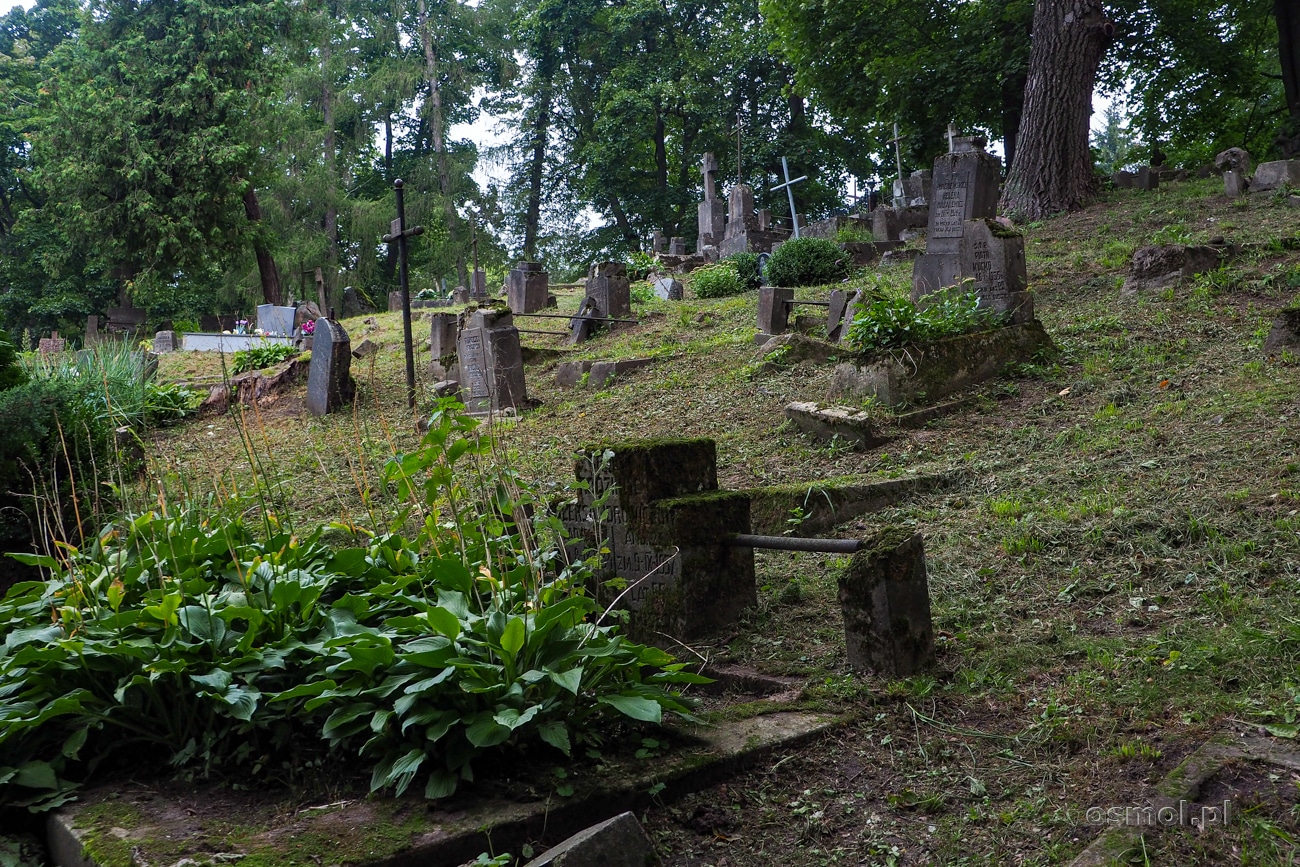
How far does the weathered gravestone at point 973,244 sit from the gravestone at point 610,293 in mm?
5852

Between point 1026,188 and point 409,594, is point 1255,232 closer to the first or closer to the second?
point 1026,188

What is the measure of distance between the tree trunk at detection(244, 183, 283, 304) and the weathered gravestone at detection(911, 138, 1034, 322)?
73.4ft

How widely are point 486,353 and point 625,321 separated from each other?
13.1 ft

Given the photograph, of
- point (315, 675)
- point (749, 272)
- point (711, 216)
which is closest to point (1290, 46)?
point (749, 272)

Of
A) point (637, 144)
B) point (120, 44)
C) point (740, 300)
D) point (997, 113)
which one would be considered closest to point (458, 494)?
point (740, 300)

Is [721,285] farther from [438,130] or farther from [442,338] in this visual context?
[438,130]

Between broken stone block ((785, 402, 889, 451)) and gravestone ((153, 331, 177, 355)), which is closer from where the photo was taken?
broken stone block ((785, 402, 889, 451))

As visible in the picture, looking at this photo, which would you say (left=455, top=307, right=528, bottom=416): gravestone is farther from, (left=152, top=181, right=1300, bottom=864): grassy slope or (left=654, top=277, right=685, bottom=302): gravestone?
(left=654, top=277, right=685, bottom=302): gravestone

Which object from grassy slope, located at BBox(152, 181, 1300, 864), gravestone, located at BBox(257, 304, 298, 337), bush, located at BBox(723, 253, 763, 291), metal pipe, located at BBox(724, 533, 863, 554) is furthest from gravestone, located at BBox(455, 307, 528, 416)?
gravestone, located at BBox(257, 304, 298, 337)

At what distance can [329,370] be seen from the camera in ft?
40.3

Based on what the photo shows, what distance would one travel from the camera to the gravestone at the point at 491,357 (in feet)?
35.3

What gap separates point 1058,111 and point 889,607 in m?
12.8

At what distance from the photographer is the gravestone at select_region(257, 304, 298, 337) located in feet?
72.9

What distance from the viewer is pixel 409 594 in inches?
144
